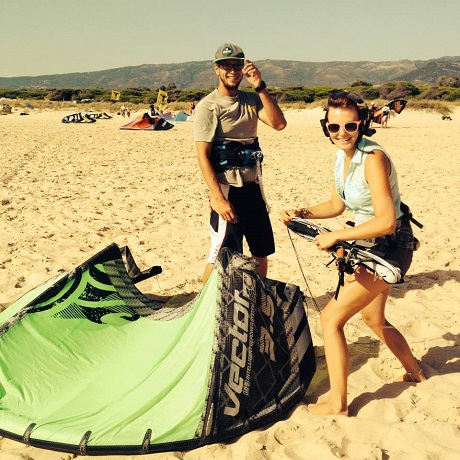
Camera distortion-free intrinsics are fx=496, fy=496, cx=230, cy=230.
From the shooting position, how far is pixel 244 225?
4.41 metres

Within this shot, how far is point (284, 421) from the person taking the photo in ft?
10.8

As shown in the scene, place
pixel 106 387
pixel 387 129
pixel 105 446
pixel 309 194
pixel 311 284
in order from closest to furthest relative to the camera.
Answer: pixel 105 446
pixel 106 387
pixel 311 284
pixel 309 194
pixel 387 129

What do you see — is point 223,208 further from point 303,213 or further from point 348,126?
point 348,126

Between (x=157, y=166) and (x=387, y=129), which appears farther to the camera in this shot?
(x=387, y=129)

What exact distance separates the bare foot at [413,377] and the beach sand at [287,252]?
53 mm

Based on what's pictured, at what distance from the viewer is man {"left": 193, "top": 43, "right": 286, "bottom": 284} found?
407cm

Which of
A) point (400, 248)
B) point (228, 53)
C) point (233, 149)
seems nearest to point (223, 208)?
point (233, 149)

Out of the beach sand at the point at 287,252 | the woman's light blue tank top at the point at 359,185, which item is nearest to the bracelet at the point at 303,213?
the woman's light blue tank top at the point at 359,185

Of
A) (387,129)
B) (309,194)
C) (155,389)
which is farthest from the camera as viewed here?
(387,129)

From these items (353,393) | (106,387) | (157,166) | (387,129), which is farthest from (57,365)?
(387,129)

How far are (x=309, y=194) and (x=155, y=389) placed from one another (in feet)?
26.0

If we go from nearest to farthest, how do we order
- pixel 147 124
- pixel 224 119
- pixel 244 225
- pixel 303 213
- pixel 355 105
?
pixel 355 105, pixel 303 213, pixel 224 119, pixel 244 225, pixel 147 124

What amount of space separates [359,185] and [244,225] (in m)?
1.58

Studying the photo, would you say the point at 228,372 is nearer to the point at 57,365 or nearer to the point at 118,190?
the point at 57,365
